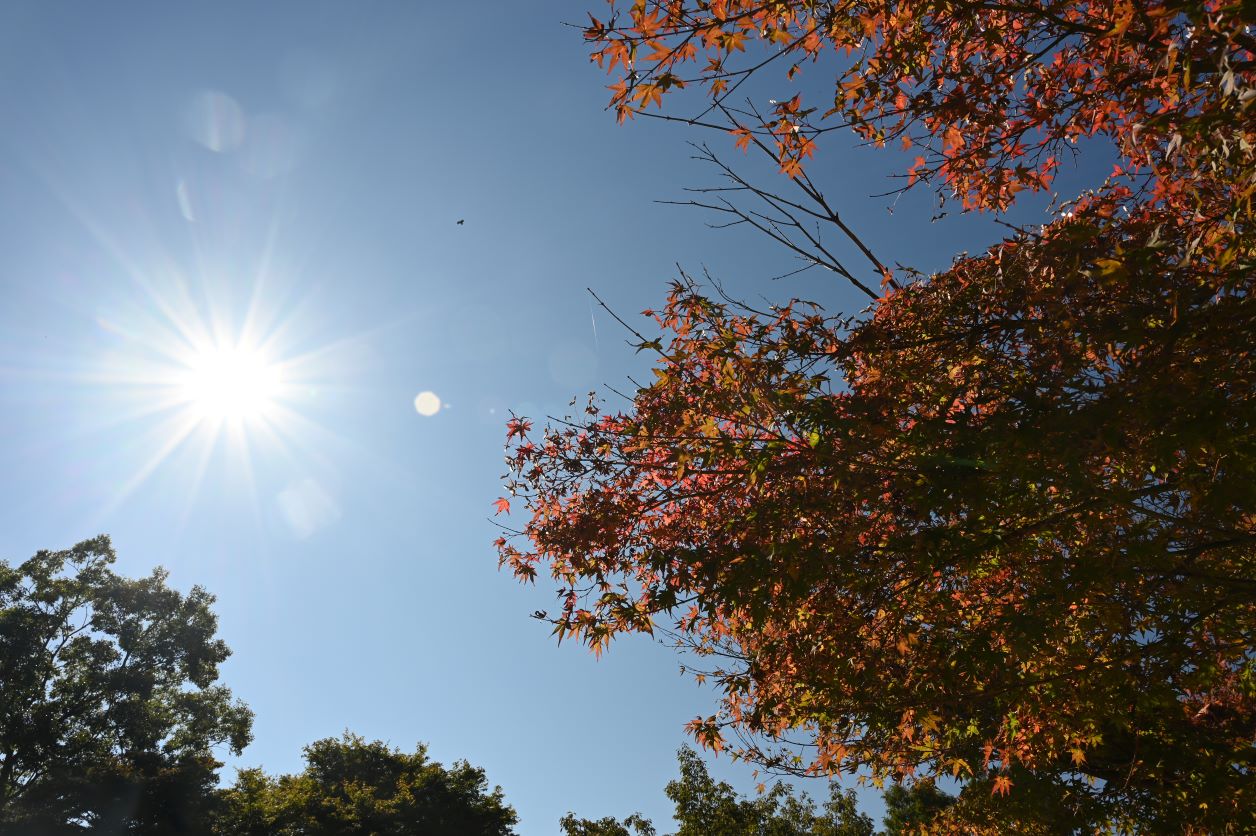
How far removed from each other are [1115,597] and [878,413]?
2.68m

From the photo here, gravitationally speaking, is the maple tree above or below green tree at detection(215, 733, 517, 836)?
below

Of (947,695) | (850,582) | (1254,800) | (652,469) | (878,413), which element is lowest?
(1254,800)

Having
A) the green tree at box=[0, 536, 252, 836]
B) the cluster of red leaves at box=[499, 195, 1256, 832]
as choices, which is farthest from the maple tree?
the green tree at box=[0, 536, 252, 836]

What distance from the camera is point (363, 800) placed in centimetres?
2827

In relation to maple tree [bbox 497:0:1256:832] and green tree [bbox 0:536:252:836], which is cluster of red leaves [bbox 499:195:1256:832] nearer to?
maple tree [bbox 497:0:1256:832]

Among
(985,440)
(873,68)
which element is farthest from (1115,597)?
(873,68)

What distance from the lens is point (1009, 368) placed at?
5.00m

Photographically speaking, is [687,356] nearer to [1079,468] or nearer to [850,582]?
[850,582]

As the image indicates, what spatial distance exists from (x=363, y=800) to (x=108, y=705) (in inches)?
418

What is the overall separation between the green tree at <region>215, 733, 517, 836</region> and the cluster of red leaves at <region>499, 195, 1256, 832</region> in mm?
25496

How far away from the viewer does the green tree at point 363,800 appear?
25.6 metres

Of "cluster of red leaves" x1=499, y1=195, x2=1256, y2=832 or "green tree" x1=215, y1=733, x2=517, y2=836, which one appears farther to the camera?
"green tree" x1=215, y1=733, x2=517, y2=836

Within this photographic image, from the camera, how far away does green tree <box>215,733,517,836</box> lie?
25.6 m

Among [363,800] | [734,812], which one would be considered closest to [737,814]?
[734,812]
